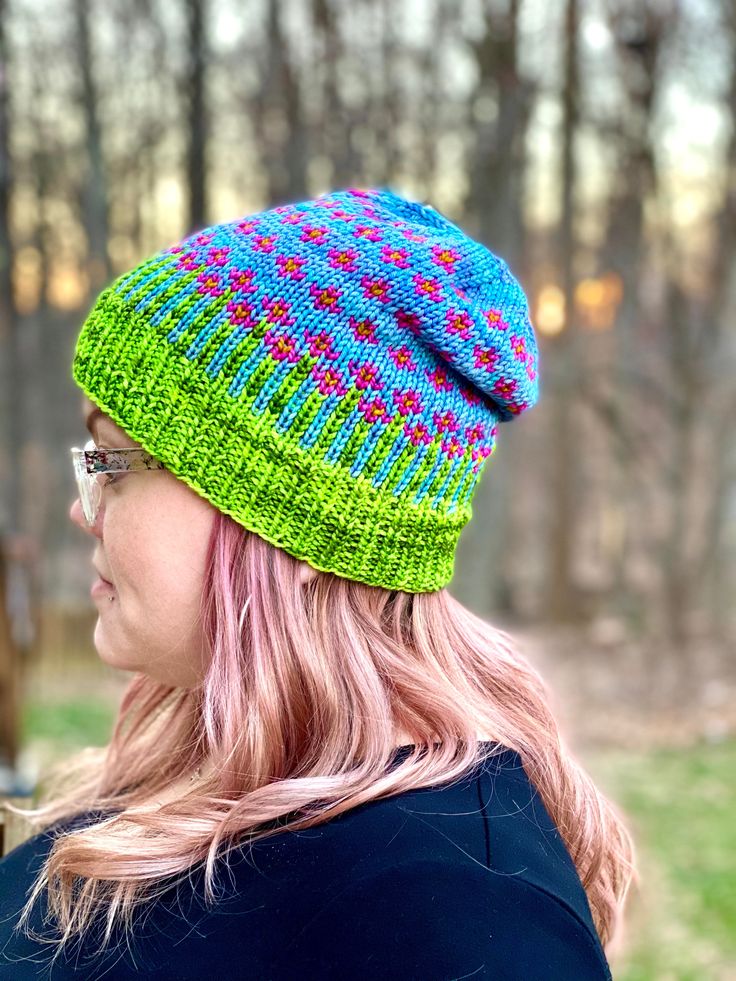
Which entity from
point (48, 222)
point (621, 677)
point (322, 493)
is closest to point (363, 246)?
point (322, 493)

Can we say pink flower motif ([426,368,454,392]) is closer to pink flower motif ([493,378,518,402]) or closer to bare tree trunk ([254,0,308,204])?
pink flower motif ([493,378,518,402])

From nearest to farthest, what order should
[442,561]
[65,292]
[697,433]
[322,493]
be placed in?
1. [322,493]
2. [442,561]
3. [697,433]
4. [65,292]

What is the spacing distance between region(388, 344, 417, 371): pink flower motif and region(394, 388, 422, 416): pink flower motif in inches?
1.5

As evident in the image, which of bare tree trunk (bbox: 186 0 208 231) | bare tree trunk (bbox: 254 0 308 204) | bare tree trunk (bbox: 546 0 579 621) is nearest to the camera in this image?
bare tree trunk (bbox: 254 0 308 204)

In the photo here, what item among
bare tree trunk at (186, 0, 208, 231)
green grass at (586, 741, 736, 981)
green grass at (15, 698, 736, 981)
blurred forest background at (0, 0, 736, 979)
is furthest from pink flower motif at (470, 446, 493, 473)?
bare tree trunk at (186, 0, 208, 231)

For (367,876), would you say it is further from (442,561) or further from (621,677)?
(621,677)

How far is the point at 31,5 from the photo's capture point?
980 cm

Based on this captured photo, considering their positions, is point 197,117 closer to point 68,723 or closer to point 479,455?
point 68,723

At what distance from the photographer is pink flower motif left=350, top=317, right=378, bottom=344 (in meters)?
1.40

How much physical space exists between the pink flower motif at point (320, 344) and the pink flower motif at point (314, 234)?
0.14 m

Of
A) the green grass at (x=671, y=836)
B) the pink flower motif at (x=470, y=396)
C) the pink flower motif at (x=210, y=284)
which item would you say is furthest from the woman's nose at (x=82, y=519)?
the green grass at (x=671, y=836)

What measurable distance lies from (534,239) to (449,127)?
1.75 meters

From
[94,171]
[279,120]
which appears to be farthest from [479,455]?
[94,171]

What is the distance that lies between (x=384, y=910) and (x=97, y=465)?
79cm
